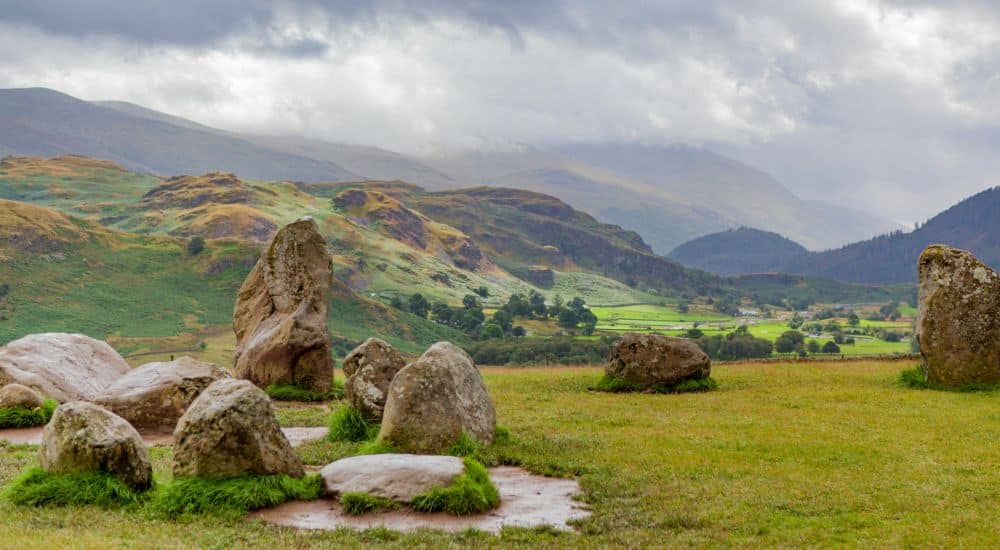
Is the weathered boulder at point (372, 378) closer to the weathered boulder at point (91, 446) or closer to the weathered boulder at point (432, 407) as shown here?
the weathered boulder at point (432, 407)

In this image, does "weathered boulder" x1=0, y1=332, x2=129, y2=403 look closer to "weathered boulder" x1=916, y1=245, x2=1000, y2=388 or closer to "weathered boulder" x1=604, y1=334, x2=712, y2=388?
"weathered boulder" x1=604, y1=334, x2=712, y2=388

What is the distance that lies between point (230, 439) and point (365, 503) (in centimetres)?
273

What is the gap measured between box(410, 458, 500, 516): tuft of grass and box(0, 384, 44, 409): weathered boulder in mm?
15645

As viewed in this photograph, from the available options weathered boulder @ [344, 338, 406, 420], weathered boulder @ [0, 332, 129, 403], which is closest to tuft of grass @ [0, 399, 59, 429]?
weathered boulder @ [0, 332, 129, 403]

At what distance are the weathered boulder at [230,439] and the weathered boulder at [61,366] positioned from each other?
12.9 metres

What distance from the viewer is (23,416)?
2500 centimetres

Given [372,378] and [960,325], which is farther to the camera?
[960,325]

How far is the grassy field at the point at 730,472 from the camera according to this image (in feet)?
45.9

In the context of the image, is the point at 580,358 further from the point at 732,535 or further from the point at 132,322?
the point at 132,322

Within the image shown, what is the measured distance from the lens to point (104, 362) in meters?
30.5

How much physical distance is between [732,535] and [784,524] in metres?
1.21

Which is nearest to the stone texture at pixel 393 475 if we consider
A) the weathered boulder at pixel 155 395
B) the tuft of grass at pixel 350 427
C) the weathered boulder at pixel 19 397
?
the tuft of grass at pixel 350 427

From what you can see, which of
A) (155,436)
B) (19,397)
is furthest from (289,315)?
(19,397)

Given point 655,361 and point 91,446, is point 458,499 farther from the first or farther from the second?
point 655,361
